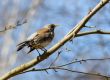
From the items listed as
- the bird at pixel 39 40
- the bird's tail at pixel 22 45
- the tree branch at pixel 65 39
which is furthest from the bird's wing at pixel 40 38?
the tree branch at pixel 65 39

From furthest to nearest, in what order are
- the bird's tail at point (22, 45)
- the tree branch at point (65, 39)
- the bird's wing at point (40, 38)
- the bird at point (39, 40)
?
the bird's wing at point (40, 38) → the bird at point (39, 40) → the bird's tail at point (22, 45) → the tree branch at point (65, 39)

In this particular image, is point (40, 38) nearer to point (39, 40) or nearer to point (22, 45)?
point (39, 40)

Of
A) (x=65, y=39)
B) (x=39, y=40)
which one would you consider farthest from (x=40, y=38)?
(x=65, y=39)

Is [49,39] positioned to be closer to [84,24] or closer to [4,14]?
[84,24]

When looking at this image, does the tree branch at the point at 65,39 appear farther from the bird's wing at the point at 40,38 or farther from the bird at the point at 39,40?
the bird's wing at the point at 40,38

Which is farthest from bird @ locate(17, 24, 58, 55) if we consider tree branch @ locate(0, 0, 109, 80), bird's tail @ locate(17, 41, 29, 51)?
tree branch @ locate(0, 0, 109, 80)

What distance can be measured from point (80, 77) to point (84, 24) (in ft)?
9.82

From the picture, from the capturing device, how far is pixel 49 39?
5.18 m

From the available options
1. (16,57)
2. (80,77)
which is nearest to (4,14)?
(16,57)

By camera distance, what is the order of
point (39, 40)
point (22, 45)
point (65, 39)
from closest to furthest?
point (65, 39) < point (22, 45) < point (39, 40)

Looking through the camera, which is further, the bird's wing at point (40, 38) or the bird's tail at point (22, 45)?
the bird's wing at point (40, 38)

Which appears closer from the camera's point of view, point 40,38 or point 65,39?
point 65,39

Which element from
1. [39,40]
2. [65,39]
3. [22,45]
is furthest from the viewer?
[39,40]

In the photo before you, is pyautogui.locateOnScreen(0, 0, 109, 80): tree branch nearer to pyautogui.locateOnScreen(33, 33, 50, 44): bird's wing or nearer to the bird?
the bird
